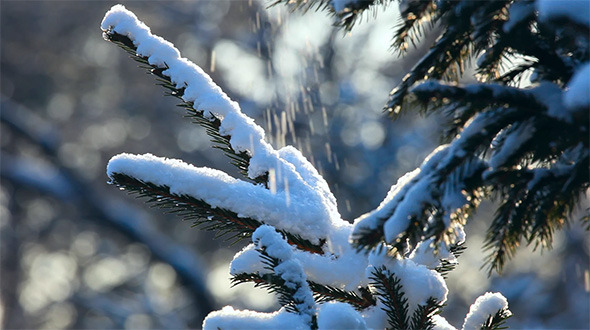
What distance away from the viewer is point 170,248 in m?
11.1

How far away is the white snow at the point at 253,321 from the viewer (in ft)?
3.73

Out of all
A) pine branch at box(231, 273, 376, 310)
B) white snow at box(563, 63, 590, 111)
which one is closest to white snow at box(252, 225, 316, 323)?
pine branch at box(231, 273, 376, 310)

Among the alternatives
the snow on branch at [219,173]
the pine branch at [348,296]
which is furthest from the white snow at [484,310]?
the snow on branch at [219,173]

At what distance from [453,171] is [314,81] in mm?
11494

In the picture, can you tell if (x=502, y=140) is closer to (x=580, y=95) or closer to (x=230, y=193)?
(x=580, y=95)

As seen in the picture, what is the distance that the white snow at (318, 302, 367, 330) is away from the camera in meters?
1.06

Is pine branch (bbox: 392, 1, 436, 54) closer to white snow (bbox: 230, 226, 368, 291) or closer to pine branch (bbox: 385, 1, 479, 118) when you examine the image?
pine branch (bbox: 385, 1, 479, 118)

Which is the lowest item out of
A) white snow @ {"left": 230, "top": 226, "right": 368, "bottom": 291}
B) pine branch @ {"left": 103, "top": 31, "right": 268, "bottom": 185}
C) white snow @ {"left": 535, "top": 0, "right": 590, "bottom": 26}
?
white snow @ {"left": 230, "top": 226, "right": 368, "bottom": 291}

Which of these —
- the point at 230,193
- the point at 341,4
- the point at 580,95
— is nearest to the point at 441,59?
the point at 341,4

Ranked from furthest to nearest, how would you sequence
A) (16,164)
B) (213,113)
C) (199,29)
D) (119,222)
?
(199,29), (16,164), (119,222), (213,113)

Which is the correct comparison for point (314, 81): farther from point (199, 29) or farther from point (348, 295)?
point (348, 295)

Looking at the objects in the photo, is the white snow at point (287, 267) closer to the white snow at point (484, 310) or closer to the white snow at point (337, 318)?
the white snow at point (337, 318)

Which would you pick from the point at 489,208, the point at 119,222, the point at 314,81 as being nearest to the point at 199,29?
the point at 314,81

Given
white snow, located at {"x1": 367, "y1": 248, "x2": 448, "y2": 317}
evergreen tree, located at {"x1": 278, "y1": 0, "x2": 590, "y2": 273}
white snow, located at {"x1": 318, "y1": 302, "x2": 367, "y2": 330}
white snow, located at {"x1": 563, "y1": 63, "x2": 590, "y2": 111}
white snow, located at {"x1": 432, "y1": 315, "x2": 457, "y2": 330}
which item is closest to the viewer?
white snow, located at {"x1": 563, "y1": 63, "x2": 590, "y2": 111}
